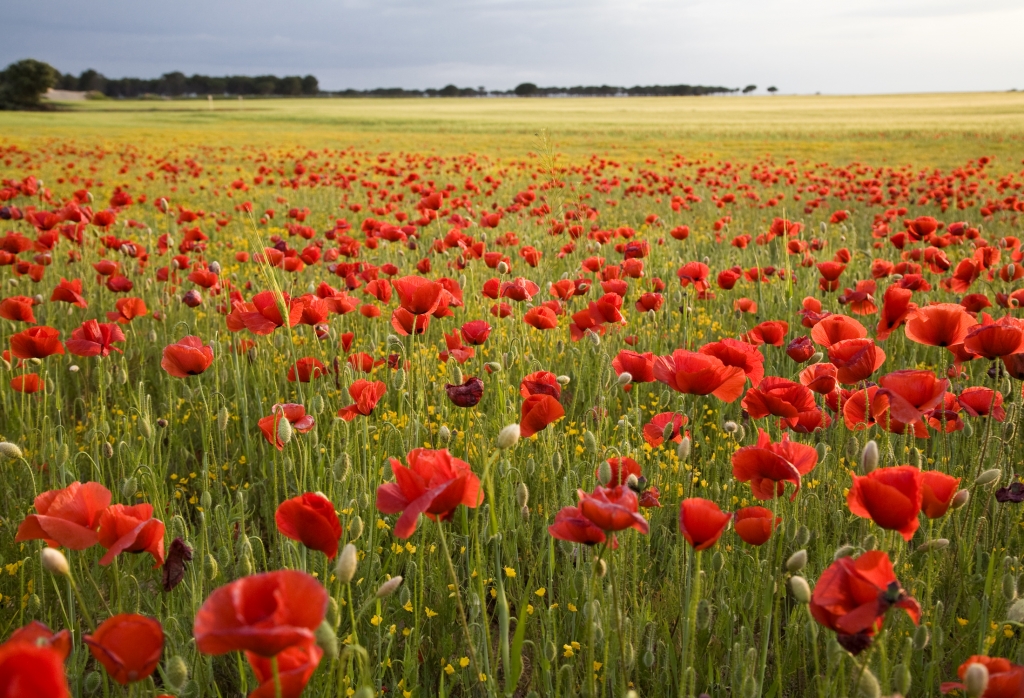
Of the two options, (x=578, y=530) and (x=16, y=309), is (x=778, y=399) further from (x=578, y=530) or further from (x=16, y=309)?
(x=16, y=309)

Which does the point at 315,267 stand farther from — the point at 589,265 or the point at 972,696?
the point at 972,696

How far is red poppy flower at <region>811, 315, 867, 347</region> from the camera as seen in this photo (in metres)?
2.20

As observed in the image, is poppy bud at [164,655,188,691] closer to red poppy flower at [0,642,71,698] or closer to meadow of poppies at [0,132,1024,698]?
meadow of poppies at [0,132,1024,698]

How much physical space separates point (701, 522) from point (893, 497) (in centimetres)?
32

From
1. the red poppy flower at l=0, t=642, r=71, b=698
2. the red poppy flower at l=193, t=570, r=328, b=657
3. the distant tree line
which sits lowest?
the red poppy flower at l=193, t=570, r=328, b=657

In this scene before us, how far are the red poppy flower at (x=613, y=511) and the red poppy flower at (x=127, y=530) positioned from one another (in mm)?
738

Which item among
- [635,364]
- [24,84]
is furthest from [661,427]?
[24,84]

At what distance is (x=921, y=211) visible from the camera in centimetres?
955

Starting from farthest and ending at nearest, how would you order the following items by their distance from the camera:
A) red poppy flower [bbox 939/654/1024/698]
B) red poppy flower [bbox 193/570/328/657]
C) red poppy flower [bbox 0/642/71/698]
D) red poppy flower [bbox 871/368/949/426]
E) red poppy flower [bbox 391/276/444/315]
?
red poppy flower [bbox 391/276/444/315] → red poppy flower [bbox 871/368/949/426] → red poppy flower [bbox 939/654/1024/698] → red poppy flower [bbox 193/570/328/657] → red poppy flower [bbox 0/642/71/698]

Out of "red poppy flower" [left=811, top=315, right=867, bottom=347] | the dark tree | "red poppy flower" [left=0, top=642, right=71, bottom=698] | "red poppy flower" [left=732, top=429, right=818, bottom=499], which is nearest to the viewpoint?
"red poppy flower" [left=0, top=642, right=71, bottom=698]

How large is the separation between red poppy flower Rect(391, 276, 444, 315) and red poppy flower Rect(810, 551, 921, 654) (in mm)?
1547

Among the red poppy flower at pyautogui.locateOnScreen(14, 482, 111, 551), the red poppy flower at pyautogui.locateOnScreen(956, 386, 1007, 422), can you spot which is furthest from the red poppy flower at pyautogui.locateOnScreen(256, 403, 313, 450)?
the red poppy flower at pyautogui.locateOnScreen(956, 386, 1007, 422)

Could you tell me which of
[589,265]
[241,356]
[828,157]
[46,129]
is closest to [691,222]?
[589,265]

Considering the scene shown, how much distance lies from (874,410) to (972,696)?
852mm
